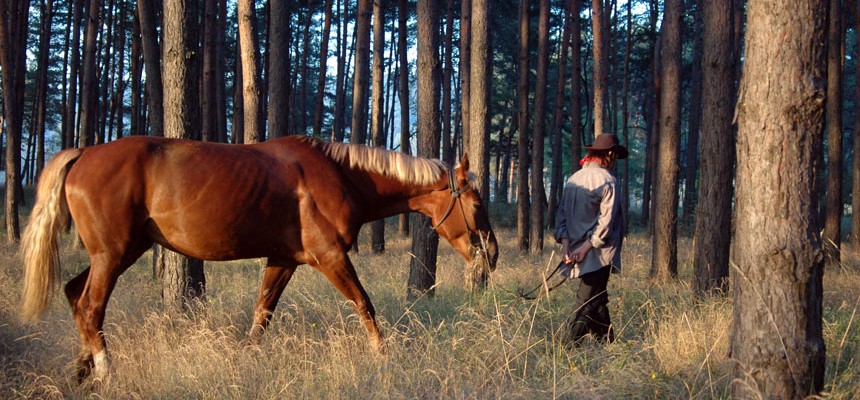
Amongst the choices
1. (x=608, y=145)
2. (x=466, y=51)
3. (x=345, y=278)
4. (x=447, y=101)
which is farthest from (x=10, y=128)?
(x=447, y=101)

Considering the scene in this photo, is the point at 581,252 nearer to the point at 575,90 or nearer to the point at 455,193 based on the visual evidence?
the point at 455,193

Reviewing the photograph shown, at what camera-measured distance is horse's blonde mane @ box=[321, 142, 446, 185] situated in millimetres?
5801

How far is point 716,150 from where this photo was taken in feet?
26.1

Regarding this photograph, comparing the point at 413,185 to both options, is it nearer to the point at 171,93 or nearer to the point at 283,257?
the point at 283,257

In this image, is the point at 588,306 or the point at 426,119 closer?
the point at 588,306

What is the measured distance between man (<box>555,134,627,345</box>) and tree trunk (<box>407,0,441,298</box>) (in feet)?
8.46

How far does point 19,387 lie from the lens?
16.1ft

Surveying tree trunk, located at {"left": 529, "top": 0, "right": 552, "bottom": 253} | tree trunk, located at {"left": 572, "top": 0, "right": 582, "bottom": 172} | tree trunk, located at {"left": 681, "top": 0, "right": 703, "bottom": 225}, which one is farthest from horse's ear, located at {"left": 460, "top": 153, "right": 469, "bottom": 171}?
tree trunk, located at {"left": 681, "top": 0, "right": 703, "bottom": 225}

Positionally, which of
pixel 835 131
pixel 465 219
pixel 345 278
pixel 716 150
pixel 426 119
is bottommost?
pixel 345 278

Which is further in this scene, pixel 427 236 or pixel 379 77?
pixel 379 77

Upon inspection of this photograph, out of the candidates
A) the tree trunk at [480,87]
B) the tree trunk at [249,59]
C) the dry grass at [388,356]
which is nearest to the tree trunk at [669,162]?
the dry grass at [388,356]

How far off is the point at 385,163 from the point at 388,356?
1726 mm

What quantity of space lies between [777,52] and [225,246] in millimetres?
4130

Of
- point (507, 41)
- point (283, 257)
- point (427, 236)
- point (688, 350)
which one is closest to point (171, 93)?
point (283, 257)
